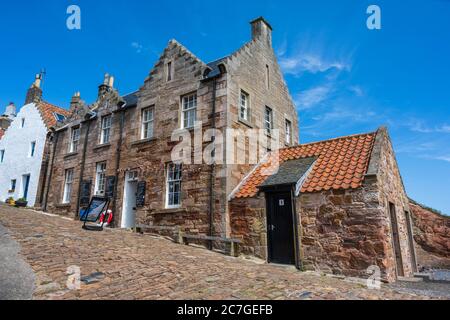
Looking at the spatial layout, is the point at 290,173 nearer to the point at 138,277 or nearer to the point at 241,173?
the point at 241,173

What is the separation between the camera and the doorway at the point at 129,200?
48.8 feet

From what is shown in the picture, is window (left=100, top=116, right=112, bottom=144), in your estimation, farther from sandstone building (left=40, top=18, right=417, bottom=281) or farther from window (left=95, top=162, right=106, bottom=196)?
window (left=95, top=162, right=106, bottom=196)

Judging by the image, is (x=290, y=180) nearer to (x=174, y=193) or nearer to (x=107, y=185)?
(x=174, y=193)

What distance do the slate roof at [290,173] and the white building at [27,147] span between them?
18.0 metres

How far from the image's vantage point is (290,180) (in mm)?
10164

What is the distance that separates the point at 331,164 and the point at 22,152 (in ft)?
77.8

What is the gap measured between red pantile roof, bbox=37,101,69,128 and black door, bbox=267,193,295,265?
19.2 meters

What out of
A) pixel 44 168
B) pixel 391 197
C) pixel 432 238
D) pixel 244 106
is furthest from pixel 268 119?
pixel 44 168

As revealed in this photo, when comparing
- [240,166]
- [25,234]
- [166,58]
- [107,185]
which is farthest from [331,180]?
[107,185]

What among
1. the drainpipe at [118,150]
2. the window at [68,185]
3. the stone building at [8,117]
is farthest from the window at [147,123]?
the stone building at [8,117]

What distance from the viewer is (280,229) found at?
404 inches

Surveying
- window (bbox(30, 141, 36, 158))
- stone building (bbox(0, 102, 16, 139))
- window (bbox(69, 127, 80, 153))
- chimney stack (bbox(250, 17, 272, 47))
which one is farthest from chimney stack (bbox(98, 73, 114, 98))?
stone building (bbox(0, 102, 16, 139))

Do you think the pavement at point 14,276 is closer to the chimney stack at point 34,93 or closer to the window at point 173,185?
the window at point 173,185

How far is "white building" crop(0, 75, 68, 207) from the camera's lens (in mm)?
21625
